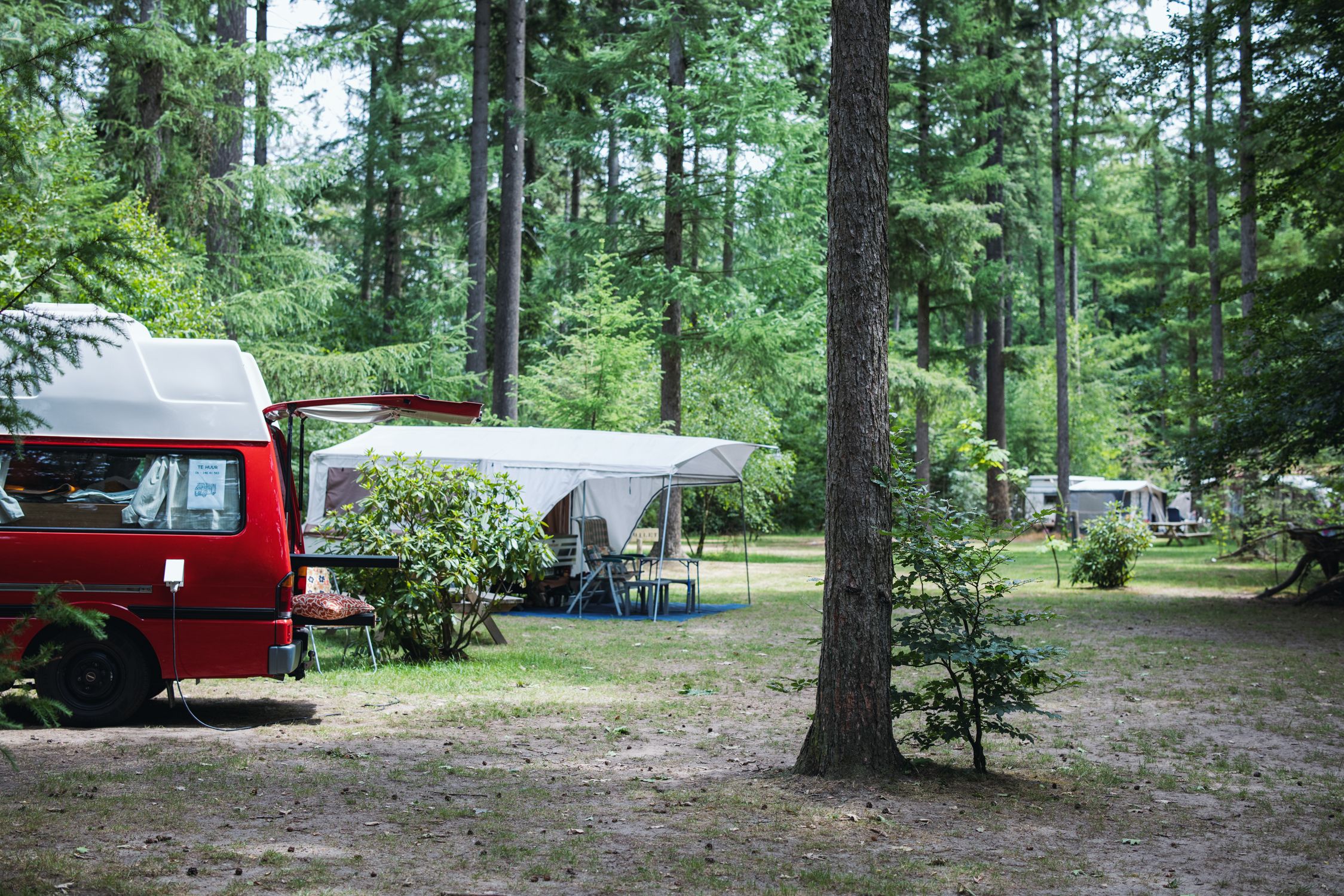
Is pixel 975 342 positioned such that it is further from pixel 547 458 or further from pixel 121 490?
pixel 121 490

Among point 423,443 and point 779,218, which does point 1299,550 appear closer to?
point 779,218

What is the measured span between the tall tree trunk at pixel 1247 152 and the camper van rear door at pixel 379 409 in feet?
36.8

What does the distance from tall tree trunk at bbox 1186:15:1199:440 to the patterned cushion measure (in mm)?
12044

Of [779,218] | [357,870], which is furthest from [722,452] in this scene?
[357,870]

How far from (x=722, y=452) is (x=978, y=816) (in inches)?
375

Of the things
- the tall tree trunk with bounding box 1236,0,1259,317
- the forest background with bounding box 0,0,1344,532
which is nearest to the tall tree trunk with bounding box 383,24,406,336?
the forest background with bounding box 0,0,1344,532

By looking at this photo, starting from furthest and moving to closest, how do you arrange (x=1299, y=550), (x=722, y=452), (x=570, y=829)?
1. (x=1299, y=550)
2. (x=722, y=452)
3. (x=570, y=829)

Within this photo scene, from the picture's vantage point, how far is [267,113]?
16.4 metres

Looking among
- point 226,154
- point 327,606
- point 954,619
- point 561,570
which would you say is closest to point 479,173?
point 226,154

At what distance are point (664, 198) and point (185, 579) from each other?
15.7 meters

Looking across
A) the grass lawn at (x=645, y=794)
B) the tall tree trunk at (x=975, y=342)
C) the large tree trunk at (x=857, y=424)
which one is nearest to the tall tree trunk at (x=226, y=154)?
the grass lawn at (x=645, y=794)

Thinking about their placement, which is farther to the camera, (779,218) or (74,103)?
(779,218)

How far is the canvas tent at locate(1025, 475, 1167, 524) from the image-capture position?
117ft

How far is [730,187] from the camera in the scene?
69.0 ft
